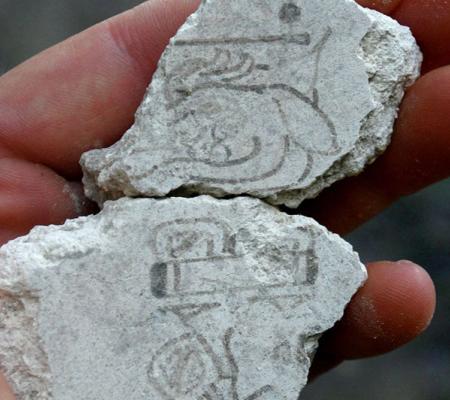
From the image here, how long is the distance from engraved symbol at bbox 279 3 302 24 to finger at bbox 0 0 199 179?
0.88 feet

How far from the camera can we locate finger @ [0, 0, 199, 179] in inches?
63.4

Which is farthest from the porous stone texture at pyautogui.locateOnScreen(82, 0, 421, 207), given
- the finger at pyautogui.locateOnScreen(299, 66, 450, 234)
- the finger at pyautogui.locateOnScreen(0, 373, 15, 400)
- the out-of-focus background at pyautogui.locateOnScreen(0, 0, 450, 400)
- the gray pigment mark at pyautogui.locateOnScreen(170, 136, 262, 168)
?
the out-of-focus background at pyautogui.locateOnScreen(0, 0, 450, 400)

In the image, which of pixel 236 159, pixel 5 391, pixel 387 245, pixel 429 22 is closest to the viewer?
→ pixel 5 391

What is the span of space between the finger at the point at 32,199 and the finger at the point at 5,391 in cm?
33

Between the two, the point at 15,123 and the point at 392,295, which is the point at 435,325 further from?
the point at 15,123

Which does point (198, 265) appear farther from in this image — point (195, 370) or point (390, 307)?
point (390, 307)

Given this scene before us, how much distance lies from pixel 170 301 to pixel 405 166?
1.74ft

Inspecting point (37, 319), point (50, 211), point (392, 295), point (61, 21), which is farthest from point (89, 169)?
point (61, 21)

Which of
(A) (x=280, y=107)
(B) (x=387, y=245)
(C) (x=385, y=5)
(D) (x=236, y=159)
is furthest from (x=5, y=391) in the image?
(B) (x=387, y=245)

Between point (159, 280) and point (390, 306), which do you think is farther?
point (390, 306)

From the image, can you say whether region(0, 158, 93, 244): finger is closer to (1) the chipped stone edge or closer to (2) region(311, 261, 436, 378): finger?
(1) the chipped stone edge

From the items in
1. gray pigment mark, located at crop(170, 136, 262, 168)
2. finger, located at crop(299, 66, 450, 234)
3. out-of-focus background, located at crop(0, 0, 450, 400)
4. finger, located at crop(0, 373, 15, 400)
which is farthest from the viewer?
out-of-focus background, located at crop(0, 0, 450, 400)

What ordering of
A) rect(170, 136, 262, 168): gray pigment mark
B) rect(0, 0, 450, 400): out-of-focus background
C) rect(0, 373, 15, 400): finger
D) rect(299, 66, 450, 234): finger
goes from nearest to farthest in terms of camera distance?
rect(0, 373, 15, 400): finger, rect(170, 136, 262, 168): gray pigment mark, rect(299, 66, 450, 234): finger, rect(0, 0, 450, 400): out-of-focus background

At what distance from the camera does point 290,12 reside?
57.2 inches
